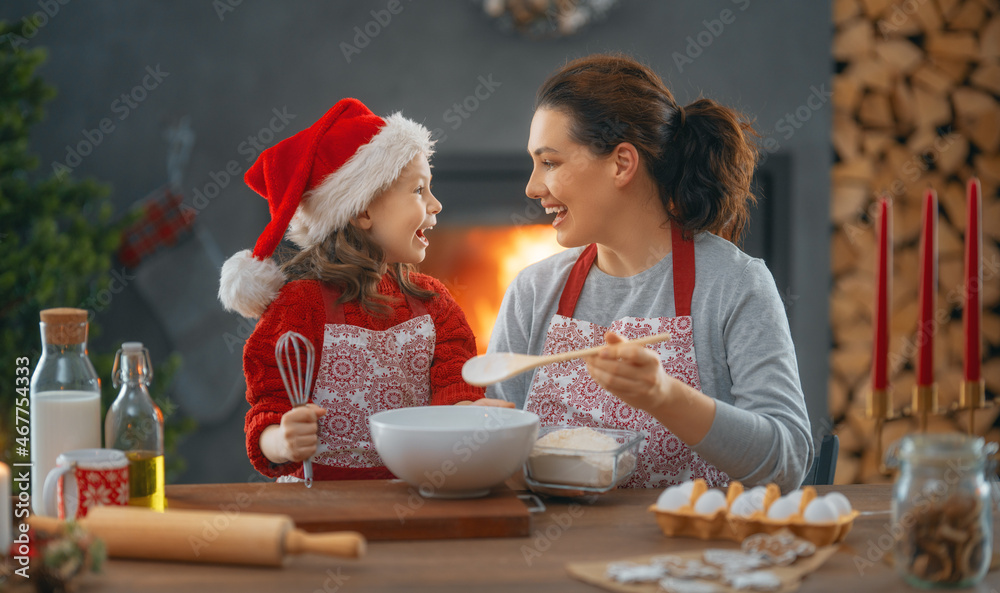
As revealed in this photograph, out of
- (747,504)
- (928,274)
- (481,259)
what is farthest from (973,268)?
(481,259)

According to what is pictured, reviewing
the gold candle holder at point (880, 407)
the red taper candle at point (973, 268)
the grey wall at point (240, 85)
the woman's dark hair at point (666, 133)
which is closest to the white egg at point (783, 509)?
the gold candle holder at point (880, 407)

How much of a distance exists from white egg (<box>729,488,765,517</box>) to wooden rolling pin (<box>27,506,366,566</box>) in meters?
0.40

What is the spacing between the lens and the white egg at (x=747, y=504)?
3.01 ft

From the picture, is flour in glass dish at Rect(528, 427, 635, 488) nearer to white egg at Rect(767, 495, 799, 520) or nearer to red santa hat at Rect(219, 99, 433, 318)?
white egg at Rect(767, 495, 799, 520)

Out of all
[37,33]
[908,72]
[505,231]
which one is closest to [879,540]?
[505,231]

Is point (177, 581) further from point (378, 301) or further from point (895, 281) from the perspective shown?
point (895, 281)

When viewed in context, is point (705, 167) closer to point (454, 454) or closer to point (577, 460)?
point (577, 460)

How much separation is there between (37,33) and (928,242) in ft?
8.81

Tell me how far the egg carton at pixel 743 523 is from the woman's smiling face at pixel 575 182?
64cm

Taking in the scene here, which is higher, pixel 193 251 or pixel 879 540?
pixel 193 251

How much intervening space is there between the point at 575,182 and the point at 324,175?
455 millimetres

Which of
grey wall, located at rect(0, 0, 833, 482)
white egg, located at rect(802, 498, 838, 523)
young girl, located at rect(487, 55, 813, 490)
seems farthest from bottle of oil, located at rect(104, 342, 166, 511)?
grey wall, located at rect(0, 0, 833, 482)

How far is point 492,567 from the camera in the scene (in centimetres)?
85

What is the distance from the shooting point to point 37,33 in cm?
261
